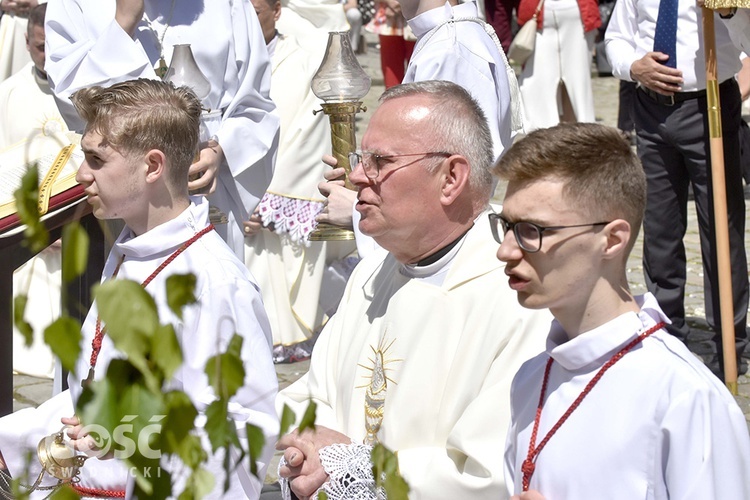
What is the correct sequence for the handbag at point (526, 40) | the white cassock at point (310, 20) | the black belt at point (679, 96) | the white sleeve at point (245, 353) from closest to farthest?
the white sleeve at point (245, 353), the black belt at point (679, 96), the white cassock at point (310, 20), the handbag at point (526, 40)

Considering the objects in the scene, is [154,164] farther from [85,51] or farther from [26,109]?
[26,109]

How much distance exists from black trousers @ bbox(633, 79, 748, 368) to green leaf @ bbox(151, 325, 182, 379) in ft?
15.9

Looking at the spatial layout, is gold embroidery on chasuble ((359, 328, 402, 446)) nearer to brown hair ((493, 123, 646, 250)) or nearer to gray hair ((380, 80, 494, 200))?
gray hair ((380, 80, 494, 200))

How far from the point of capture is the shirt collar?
200 centimetres

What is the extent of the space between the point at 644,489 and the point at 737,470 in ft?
0.49

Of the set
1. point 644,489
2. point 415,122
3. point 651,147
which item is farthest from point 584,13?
point 644,489

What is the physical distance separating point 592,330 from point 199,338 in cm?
106

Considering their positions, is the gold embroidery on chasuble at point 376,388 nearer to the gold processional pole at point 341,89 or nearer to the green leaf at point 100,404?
the gold processional pole at point 341,89

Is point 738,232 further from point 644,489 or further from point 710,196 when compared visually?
point 644,489

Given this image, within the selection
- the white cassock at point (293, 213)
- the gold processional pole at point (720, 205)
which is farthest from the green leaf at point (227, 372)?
the white cassock at point (293, 213)

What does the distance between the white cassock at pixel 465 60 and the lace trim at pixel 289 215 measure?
7.98ft

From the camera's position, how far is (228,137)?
406cm

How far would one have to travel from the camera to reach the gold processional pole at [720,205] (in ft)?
17.0

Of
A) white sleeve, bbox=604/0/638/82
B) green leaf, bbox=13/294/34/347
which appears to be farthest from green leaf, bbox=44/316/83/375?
white sleeve, bbox=604/0/638/82
